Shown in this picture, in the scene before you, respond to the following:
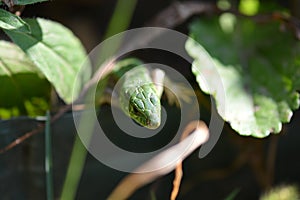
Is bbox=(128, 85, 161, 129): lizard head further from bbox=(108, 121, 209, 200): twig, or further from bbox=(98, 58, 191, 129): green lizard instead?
bbox=(108, 121, 209, 200): twig

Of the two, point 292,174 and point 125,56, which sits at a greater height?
point 125,56

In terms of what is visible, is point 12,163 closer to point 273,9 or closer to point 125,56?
point 125,56

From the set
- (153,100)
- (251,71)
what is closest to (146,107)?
(153,100)

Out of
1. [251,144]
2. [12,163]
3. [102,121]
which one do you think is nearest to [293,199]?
[251,144]

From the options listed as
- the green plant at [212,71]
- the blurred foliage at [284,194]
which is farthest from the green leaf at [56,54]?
the blurred foliage at [284,194]

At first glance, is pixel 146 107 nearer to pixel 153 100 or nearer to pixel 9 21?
pixel 153 100

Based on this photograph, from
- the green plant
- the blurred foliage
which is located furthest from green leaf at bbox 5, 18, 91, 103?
the blurred foliage

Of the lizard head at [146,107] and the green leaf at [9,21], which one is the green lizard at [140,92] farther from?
the green leaf at [9,21]
